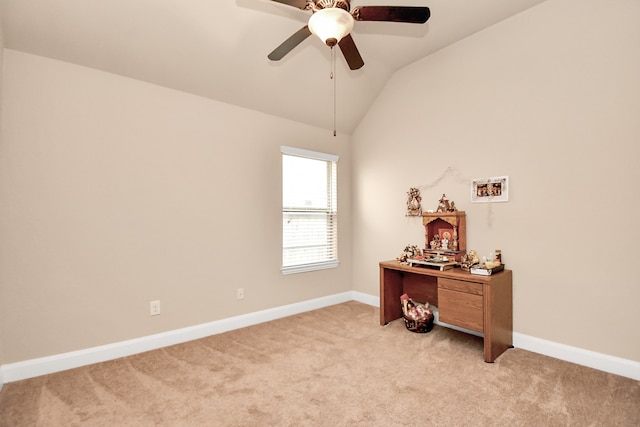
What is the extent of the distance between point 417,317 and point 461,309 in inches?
21.0

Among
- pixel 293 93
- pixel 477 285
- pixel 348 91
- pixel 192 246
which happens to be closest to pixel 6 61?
pixel 192 246

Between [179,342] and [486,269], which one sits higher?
[486,269]

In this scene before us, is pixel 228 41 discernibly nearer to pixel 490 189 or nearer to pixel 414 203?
pixel 414 203

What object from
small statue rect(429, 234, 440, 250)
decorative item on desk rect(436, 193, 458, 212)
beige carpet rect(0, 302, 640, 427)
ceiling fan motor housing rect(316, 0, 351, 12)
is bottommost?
beige carpet rect(0, 302, 640, 427)

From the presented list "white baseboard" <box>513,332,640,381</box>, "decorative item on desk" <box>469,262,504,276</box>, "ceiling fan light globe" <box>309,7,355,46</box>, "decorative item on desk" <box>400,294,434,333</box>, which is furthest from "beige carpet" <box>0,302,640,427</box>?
"ceiling fan light globe" <box>309,7,355,46</box>

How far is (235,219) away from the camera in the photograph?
325cm

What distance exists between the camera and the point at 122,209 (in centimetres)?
260

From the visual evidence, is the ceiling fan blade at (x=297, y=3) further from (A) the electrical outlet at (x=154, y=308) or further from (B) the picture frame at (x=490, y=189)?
(A) the electrical outlet at (x=154, y=308)

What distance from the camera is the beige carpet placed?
176cm

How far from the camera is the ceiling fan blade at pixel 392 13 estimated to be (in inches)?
66.7

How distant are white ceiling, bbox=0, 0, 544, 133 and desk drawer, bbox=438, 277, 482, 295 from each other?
241 cm

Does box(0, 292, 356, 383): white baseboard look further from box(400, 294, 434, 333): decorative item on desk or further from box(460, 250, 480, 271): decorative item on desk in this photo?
box(460, 250, 480, 271): decorative item on desk

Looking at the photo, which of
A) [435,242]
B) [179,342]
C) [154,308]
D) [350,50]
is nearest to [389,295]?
[435,242]

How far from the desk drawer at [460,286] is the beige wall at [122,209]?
1.82 m
